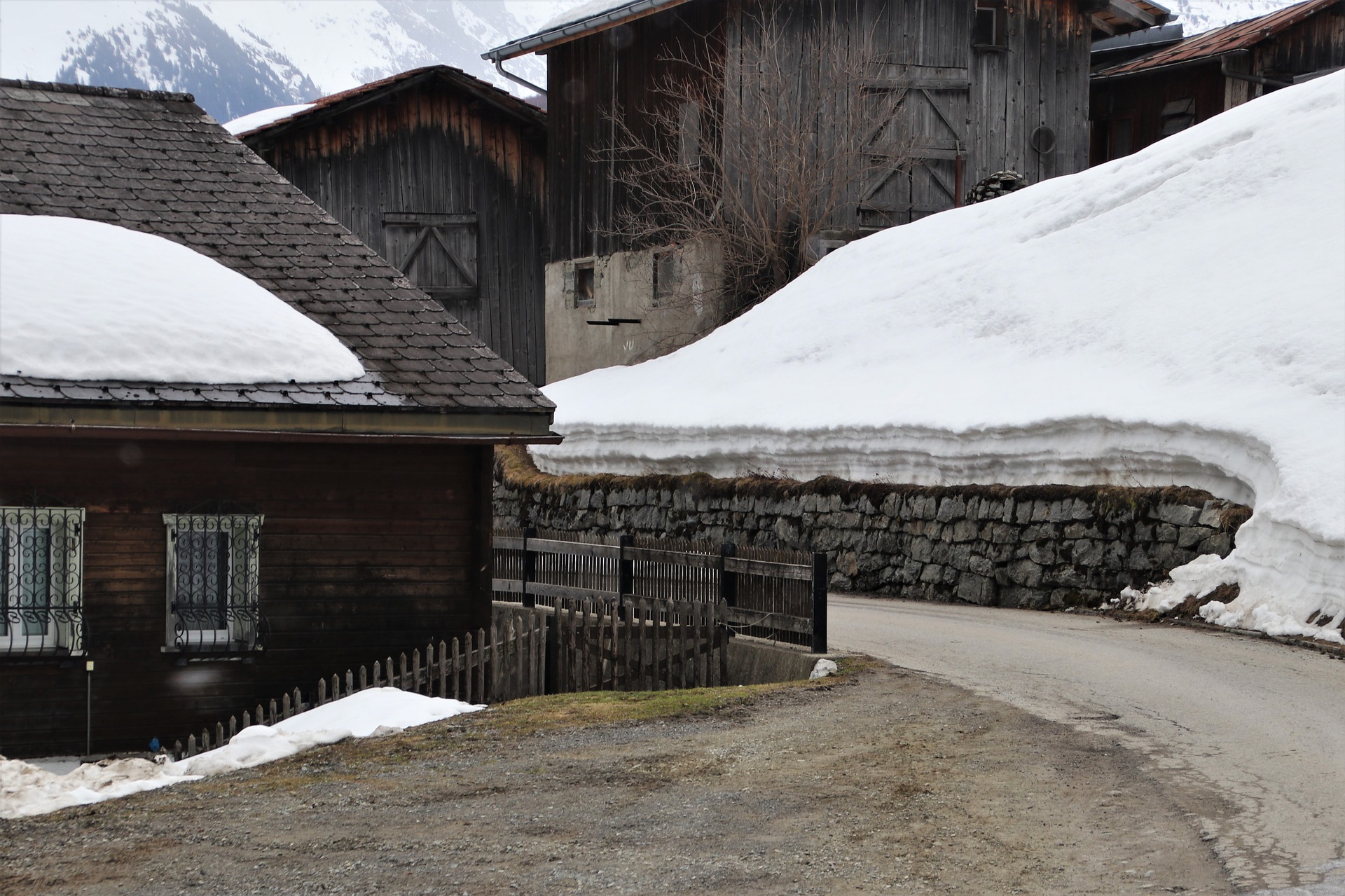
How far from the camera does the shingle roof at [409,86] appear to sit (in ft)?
89.2

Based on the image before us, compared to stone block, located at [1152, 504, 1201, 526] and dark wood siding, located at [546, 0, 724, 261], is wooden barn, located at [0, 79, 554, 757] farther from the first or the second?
dark wood siding, located at [546, 0, 724, 261]

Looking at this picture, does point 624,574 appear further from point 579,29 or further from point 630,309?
point 579,29

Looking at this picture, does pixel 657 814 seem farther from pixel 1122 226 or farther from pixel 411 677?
pixel 1122 226

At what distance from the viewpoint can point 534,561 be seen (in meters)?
15.8

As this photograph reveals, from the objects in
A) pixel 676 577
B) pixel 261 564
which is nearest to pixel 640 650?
pixel 676 577

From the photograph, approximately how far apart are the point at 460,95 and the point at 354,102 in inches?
87.3

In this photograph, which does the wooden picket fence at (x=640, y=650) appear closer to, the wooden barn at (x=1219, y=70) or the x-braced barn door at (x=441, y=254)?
the x-braced barn door at (x=441, y=254)

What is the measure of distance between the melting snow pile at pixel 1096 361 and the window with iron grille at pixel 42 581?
9122 mm

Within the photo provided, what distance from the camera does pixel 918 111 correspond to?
25.9 m

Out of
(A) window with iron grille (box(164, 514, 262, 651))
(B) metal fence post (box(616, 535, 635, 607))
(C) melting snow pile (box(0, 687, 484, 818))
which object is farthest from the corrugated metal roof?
(C) melting snow pile (box(0, 687, 484, 818))

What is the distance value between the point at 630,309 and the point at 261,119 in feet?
28.1

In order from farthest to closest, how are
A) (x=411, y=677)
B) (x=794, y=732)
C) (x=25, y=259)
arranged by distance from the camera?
(x=25, y=259) < (x=411, y=677) < (x=794, y=732)

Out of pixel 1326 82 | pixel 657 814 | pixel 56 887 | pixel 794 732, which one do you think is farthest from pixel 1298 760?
pixel 1326 82

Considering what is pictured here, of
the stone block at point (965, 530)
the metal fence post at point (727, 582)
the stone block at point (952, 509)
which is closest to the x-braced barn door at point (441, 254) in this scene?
the stone block at point (952, 509)
